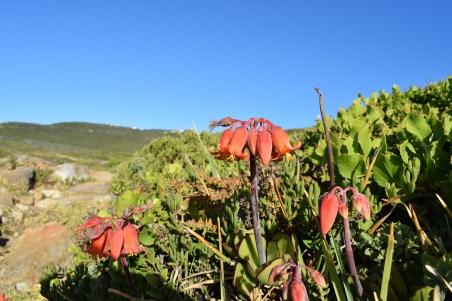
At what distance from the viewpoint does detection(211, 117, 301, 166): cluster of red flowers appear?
5.83ft

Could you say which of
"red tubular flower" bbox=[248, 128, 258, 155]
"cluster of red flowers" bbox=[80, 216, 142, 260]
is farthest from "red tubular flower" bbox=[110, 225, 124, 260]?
"red tubular flower" bbox=[248, 128, 258, 155]

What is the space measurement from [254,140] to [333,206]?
459 millimetres

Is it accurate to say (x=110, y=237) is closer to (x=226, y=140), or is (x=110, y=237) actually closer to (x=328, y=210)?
(x=226, y=140)

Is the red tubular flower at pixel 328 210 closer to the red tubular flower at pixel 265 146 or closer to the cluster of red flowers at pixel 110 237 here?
the red tubular flower at pixel 265 146

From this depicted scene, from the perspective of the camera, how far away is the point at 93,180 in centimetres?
1495

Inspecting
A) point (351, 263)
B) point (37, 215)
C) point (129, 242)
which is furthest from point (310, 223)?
point (37, 215)

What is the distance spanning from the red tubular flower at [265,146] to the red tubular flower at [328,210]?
1.13ft

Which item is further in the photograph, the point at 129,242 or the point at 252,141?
the point at 129,242

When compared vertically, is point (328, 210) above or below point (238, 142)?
below

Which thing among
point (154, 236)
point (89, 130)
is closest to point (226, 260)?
point (154, 236)

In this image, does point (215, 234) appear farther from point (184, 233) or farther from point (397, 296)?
point (397, 296)

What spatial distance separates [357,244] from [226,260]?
2.10ft

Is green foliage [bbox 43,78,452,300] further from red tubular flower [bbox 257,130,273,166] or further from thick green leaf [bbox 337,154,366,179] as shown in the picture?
red tubular flower [bbox 257,130,273,166]

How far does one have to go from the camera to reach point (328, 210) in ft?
4.74
